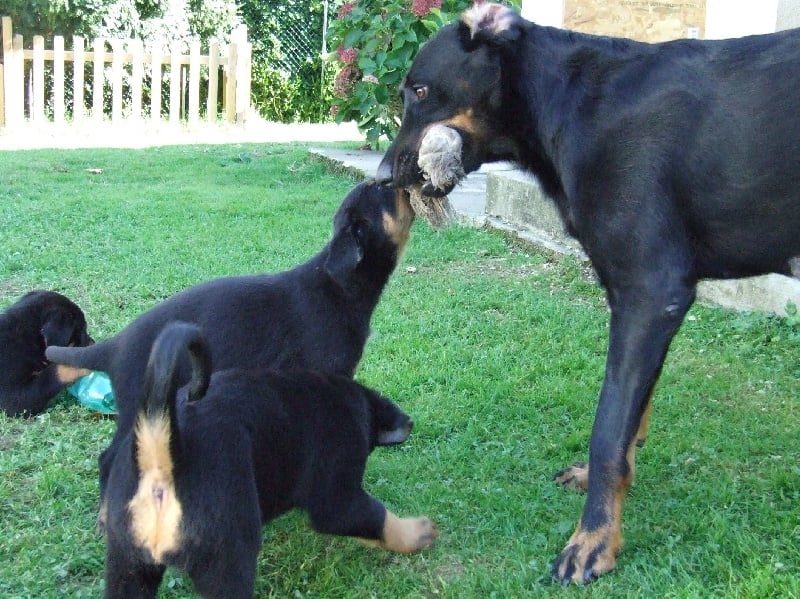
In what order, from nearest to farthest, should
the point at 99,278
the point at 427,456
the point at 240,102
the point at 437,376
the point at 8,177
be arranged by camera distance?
the point at 427,456 → the point at 437,376 → the point at 99,278 → the point at 8,177 → the point at 240,102

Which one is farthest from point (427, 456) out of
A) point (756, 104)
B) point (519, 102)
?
point (756, 104)

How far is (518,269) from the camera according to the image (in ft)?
25.8

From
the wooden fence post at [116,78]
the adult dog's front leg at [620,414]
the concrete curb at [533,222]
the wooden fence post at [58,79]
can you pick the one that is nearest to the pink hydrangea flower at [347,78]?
the concrete curb at [533,222]

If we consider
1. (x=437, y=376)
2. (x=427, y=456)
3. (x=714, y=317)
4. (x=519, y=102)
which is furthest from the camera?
(x=714, y=317)

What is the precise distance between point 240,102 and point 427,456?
54.5 feet

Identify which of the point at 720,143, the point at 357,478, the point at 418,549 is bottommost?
the point at 418,549

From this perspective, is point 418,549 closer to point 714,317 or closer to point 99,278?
point 714,317

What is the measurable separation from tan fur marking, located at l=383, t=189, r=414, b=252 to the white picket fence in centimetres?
1537

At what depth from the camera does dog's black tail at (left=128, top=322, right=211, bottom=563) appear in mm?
2871

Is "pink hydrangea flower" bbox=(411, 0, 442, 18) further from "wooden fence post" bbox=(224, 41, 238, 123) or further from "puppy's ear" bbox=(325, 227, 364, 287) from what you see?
"wooden fence post" bbox=(224, 41, 238, 123)

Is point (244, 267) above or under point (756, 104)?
under

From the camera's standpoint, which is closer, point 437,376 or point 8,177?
point 437,376

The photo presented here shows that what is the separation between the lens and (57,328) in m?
5.42

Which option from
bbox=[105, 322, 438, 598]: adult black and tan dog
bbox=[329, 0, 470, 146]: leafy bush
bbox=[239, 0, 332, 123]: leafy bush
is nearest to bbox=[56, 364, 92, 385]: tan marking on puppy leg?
bbox=[105, 322, 438, 598]: adult black and tan dog
